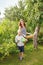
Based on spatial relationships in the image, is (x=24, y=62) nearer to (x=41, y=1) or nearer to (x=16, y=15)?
(x=41, y=1)

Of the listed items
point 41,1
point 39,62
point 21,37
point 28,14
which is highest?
point 41,1

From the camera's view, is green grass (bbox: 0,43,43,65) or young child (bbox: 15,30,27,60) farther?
green grass (bbox: 0,43,43,65)

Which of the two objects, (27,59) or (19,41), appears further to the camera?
(27,59)

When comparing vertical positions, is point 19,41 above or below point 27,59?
above

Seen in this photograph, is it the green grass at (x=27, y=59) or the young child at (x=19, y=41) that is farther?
the green grass at (x=27, y=59)

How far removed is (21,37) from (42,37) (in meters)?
6.63

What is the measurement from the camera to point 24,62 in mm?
10852

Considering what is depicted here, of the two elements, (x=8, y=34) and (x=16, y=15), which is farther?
(x=16, y=15)

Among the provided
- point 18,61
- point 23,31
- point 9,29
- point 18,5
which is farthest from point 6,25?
point 18,5

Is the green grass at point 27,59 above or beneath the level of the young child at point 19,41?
beneath

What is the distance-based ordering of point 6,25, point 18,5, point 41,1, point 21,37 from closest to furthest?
point 21,37, point 6,25, point 41,1, point 18,5

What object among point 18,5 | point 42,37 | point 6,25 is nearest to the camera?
point 6,25

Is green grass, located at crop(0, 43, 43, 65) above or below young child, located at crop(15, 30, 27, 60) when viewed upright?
below

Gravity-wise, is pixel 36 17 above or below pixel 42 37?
above
